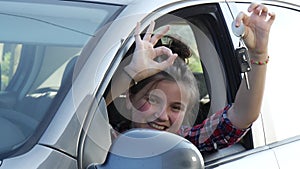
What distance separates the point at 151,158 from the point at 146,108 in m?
0.70

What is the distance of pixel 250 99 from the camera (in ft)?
9.38

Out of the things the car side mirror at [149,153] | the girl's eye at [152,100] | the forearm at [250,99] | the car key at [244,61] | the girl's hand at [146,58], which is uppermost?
the girl's hand at [146,58]

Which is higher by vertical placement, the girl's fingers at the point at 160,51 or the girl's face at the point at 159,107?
the girl's fingers at the point at 160,51

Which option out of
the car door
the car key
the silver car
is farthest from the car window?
the car key

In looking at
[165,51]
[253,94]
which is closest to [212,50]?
[253,94]

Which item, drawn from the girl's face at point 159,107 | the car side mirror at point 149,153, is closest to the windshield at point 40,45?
the car side mirror at point 149,153

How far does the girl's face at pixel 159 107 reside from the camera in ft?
8.89

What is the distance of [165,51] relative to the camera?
2.56 m

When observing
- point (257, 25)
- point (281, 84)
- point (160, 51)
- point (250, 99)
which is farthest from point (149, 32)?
point (281, 84)

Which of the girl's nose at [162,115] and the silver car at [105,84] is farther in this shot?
the girl's nose at [162,115]

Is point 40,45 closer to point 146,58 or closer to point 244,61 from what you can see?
point 146,58

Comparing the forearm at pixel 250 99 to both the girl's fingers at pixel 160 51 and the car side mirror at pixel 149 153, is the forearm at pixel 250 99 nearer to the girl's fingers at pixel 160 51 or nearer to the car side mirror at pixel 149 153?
the girl's fingers at pixel 160 51

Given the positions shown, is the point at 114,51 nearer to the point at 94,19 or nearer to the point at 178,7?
the point at 94,19

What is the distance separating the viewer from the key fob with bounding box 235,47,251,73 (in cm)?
286
